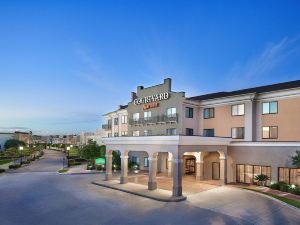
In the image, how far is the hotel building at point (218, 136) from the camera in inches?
1046

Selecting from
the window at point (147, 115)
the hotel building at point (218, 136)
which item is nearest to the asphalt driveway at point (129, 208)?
the hotel building at point (218, 136)

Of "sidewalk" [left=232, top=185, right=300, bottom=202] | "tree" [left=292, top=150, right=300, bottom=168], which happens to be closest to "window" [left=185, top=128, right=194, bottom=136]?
"sidewalk" [left=232, top=185, right=300, bottom=202]

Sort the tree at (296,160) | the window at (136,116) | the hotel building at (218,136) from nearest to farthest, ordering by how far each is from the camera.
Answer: the tree at (296,160)
the hotel building at (218,136)
the window at (136,116)

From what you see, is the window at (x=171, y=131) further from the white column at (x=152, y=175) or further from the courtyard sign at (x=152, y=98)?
the white column at (x=152, y=175)

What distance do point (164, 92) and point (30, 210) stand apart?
24.6 meters

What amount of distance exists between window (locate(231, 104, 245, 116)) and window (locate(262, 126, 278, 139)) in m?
3.31

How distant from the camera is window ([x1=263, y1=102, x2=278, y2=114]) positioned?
102ft

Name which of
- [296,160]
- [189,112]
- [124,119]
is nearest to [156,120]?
[189,112]

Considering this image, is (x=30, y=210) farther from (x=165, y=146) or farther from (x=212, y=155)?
(x=212, y=155)

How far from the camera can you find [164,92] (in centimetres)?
3922

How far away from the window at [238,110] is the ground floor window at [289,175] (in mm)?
8661

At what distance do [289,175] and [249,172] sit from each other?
4.26m

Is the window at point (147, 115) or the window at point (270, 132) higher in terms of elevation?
the window at point (147, 115)

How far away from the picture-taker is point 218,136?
111ft
